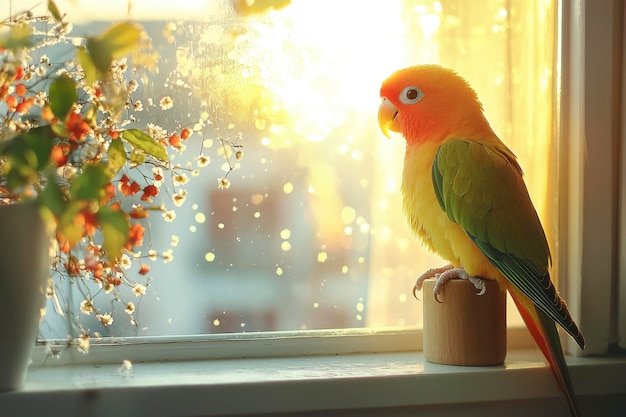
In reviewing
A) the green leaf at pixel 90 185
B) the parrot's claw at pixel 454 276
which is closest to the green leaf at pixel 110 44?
the green leaf at pixel 90 185

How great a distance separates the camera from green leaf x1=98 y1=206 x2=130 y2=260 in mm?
729

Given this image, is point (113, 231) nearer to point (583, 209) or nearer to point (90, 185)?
point (90, 185)

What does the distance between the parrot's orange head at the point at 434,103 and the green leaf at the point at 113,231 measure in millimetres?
569

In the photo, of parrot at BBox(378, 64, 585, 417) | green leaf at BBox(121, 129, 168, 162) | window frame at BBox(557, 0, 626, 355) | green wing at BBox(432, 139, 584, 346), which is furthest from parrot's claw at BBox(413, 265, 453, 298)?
green leaf at BBox(121, 129, 168, 162)

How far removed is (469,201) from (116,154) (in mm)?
526

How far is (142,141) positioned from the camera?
0.97 m

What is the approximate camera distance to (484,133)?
112cm

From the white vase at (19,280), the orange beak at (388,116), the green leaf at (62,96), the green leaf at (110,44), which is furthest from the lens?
the orange beak at (388,116)

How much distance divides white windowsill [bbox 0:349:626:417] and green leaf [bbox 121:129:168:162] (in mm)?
340

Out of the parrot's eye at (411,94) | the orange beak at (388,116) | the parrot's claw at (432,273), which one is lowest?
the parrot's claw at (432,273)

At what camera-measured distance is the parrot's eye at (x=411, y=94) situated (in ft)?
3.71

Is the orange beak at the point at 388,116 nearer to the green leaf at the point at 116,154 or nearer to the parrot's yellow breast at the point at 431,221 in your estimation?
the parrot's yellow breast at the point at 431,221

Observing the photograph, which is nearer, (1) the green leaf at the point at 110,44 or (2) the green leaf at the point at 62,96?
(1) the green leaf at the point at 110,44

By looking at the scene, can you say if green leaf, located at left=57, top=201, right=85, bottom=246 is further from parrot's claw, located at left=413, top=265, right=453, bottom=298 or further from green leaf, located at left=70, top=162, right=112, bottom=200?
parrot's claw, located at left=413, top=265, right=453, bottom=298
